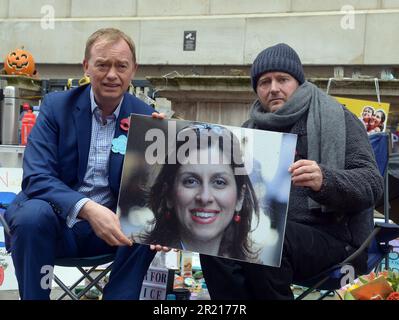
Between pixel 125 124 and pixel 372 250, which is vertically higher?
pixel 125 124

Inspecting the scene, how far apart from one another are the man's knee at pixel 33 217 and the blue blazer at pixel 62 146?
0.07 metres

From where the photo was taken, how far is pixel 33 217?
229cm

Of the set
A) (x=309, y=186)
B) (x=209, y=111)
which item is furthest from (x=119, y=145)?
(x=209, y=111)

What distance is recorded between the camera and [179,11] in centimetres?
984

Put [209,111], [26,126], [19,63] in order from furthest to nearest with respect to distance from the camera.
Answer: [19,63] < [209,111] < [26,126]

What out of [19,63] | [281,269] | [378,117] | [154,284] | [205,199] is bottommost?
[154,284]

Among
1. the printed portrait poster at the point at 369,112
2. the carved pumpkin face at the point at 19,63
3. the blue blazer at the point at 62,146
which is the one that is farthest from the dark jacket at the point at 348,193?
the carved pumpkin face at the point at 19,63

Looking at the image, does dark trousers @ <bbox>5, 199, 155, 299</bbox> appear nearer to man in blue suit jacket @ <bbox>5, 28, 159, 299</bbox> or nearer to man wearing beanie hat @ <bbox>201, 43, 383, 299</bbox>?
man in blue suit jacket @ <bbox>5, 28, 159, 299</bbox>

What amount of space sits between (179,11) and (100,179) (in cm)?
769

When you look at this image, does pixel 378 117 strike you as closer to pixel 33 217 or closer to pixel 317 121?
pixel 317 121

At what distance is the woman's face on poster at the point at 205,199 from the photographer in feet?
7.67

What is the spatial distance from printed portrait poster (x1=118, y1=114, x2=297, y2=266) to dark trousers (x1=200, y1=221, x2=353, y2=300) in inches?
4.7

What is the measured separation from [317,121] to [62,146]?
3.66 feet

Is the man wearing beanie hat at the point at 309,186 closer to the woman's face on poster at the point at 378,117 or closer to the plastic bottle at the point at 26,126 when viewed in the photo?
the woman's face on poster at the point at 378,117
